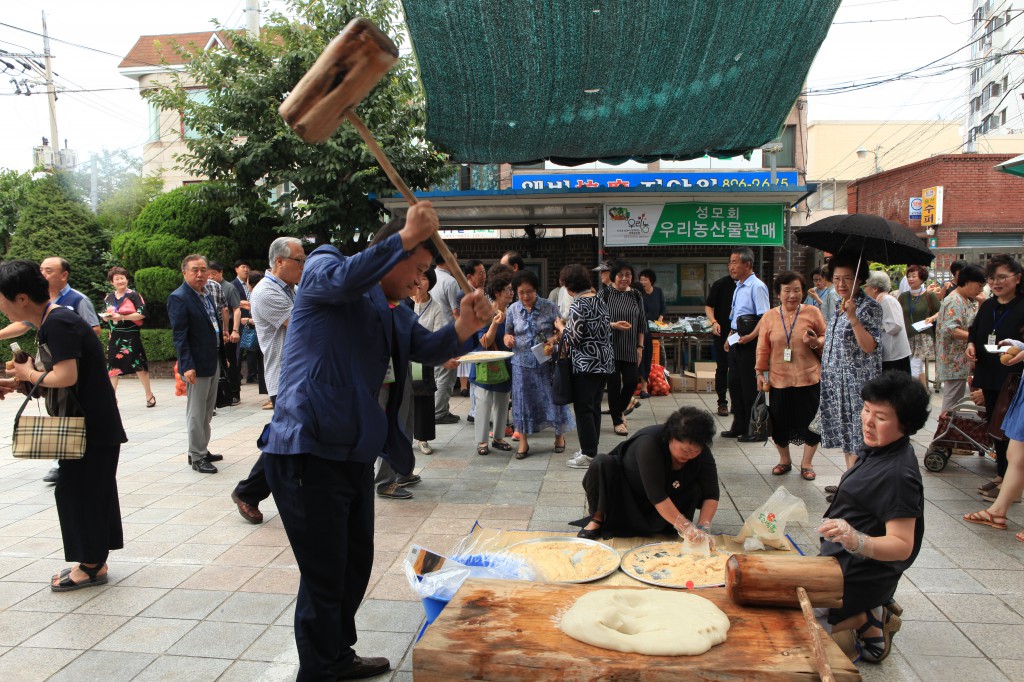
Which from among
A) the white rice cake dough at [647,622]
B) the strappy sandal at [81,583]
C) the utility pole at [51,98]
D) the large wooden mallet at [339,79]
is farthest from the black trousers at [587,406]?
the utility pole at [51,98]

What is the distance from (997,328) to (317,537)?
17.5 feet

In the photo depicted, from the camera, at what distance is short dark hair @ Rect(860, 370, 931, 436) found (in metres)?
2.79

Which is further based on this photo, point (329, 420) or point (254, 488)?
point (254, 488)

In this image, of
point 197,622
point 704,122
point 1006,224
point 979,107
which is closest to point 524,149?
point 704,122

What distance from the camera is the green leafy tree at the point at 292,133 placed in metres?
11.0

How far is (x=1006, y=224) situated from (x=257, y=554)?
2422 centimetres

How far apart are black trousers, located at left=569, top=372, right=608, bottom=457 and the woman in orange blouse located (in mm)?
1469

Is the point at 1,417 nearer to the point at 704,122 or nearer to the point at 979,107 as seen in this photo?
the point at 704,122

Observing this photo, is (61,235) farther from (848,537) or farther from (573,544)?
(848,537)

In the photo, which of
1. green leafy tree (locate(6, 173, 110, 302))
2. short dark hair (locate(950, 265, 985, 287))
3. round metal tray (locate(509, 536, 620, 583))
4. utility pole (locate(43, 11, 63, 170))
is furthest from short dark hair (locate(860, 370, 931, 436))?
utility pole (locate(43, 11, 63, 170))

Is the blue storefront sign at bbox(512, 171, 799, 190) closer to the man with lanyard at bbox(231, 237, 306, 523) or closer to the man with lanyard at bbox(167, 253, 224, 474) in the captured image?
the man with lanyard at bbox(167, 253, 224, 474)

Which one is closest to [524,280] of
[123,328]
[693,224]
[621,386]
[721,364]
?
[621,386]

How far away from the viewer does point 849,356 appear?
5031 millimetres

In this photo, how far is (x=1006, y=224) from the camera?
21000 mm
